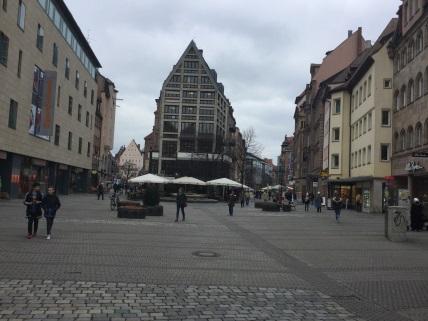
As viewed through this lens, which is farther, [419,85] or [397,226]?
[419,85]

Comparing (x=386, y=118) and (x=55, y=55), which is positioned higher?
(x=55, y=55)

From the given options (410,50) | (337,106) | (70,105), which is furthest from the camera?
(337,106)

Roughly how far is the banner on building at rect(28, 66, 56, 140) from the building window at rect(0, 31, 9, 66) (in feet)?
22.7

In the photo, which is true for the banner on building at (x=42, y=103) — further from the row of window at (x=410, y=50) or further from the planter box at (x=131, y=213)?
the row of window at (x=410, y=50)

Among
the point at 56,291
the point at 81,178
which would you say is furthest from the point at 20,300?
the point at 81,178

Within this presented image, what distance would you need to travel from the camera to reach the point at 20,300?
8016 millimetres

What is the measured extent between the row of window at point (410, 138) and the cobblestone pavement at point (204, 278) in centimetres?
1736

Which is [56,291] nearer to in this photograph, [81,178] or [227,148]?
[81,178]

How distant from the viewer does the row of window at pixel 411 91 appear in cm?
3394

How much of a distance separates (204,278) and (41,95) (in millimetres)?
37260

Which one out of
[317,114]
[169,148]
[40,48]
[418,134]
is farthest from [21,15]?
[169,148]

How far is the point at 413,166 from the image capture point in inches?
1373

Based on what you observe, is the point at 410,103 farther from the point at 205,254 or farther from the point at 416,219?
the point at 205,254

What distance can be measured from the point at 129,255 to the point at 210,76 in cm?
10507
